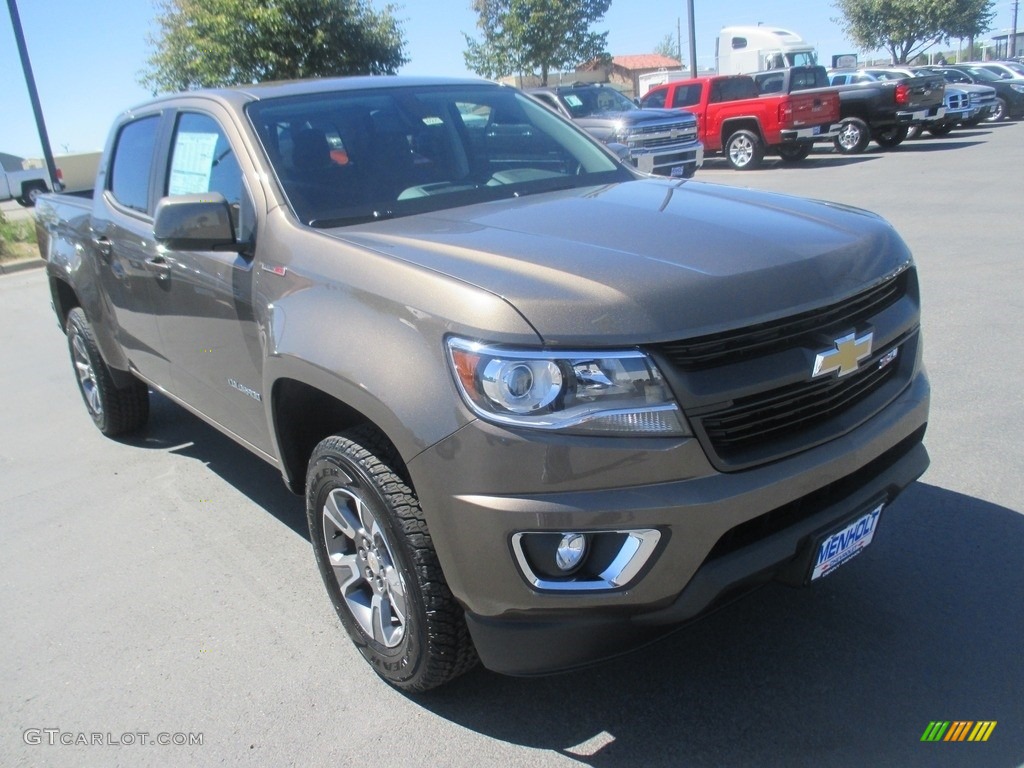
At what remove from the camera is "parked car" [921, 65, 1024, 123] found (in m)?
27.6

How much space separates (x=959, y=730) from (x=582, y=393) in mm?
1486

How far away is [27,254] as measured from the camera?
1550 centimetres

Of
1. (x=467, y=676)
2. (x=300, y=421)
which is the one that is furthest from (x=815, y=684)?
(x=300, y=421)

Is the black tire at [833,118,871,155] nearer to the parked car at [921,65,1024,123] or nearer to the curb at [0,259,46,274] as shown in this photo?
the parked car at [921,65,1024,123]

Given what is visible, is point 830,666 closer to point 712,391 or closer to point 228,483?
point 712,391

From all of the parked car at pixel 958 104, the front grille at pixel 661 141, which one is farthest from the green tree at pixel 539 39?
the front grille at pixel 661 141

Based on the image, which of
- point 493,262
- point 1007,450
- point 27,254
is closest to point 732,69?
point 27,254

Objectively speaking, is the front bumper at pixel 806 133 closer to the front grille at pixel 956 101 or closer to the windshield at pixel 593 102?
the windshield at pixel 593 102

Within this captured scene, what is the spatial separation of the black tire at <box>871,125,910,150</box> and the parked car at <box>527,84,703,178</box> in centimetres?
639

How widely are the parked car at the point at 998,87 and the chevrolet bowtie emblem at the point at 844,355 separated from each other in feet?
93.9

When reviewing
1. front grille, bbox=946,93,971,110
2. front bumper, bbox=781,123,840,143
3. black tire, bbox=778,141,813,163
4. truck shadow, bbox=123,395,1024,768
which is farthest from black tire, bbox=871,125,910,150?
truck shadow, bbox=123,395,1024,768

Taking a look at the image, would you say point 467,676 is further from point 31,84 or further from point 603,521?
point 31,84

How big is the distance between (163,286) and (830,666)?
10.1 feet

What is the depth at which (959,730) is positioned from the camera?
8.58ft
